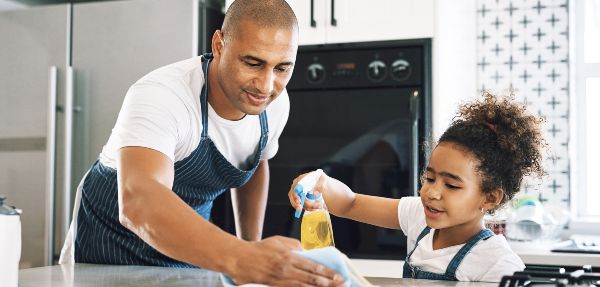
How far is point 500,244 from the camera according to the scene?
1.39 metres

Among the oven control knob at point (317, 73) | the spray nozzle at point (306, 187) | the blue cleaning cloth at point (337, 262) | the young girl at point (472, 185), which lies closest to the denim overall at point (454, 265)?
the young girl at point (472, 185)

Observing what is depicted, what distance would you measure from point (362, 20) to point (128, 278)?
4.99 ft

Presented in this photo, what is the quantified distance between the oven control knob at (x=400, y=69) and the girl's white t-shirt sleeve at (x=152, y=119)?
1153mm

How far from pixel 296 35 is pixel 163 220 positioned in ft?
1.79

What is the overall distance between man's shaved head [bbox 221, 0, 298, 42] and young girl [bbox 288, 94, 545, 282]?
1.16ft

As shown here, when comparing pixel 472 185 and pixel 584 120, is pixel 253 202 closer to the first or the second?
pixel 472 185

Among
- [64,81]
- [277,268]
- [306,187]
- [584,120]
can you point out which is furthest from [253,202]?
[584,120]

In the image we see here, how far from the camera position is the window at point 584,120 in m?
2.87

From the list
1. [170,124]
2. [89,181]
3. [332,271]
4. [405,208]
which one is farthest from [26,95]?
[332,271]

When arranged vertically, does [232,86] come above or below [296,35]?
below

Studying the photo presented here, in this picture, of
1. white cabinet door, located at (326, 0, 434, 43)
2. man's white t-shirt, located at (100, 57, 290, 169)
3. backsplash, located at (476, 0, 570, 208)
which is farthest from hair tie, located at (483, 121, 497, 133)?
backsplash, located at (476, 0, 570, 208)

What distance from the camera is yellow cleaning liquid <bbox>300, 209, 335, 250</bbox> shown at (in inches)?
56.5

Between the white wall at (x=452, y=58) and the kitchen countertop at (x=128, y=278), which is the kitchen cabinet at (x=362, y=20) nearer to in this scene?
the white wall at (x=452, y=58)

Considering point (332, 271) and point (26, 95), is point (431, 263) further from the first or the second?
point (26, 95)
